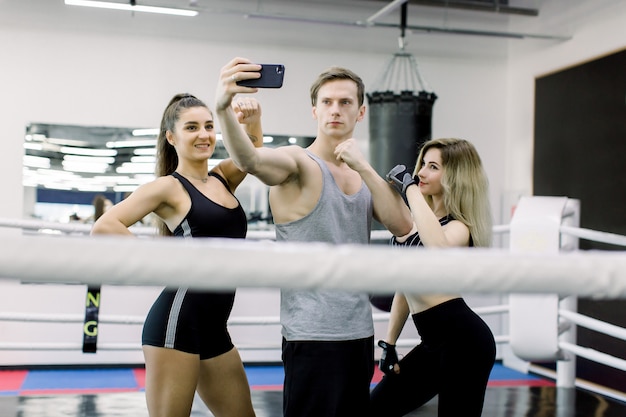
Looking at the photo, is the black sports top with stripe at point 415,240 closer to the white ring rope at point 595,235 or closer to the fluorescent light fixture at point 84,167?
the white ring rope at point 595,235

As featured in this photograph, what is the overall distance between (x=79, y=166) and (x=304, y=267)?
203 inches

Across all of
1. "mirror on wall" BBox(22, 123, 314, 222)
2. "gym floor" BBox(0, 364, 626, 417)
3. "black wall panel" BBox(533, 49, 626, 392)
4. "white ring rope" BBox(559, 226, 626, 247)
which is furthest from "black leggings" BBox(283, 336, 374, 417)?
"mirror on wall" BBox(22, 123, 314, 222)

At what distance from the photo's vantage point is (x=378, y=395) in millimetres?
2070

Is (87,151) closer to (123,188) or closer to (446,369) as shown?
(123,188)

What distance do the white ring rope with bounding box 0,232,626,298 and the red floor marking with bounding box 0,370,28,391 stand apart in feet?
14.9

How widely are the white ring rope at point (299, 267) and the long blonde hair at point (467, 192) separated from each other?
52.7 inches

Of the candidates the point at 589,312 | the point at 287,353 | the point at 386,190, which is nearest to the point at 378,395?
the point at 287,353

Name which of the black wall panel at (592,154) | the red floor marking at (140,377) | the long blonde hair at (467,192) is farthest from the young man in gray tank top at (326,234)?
the black wall panel at (592,154)

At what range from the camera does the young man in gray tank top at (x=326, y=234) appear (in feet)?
5.54

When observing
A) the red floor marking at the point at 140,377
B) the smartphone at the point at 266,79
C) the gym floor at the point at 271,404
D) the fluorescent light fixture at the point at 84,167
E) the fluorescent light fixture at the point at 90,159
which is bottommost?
the red floor marking at the point at 140,377

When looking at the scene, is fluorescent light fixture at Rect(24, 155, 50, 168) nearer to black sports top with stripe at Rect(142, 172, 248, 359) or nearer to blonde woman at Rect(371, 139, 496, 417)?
black sports top with stripe at Rect(142, 172, 248, 359)

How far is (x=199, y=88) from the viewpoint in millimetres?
5832

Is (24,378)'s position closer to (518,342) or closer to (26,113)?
(26,113)

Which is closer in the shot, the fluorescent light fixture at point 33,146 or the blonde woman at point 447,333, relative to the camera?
the blonde woman at point 447,333
